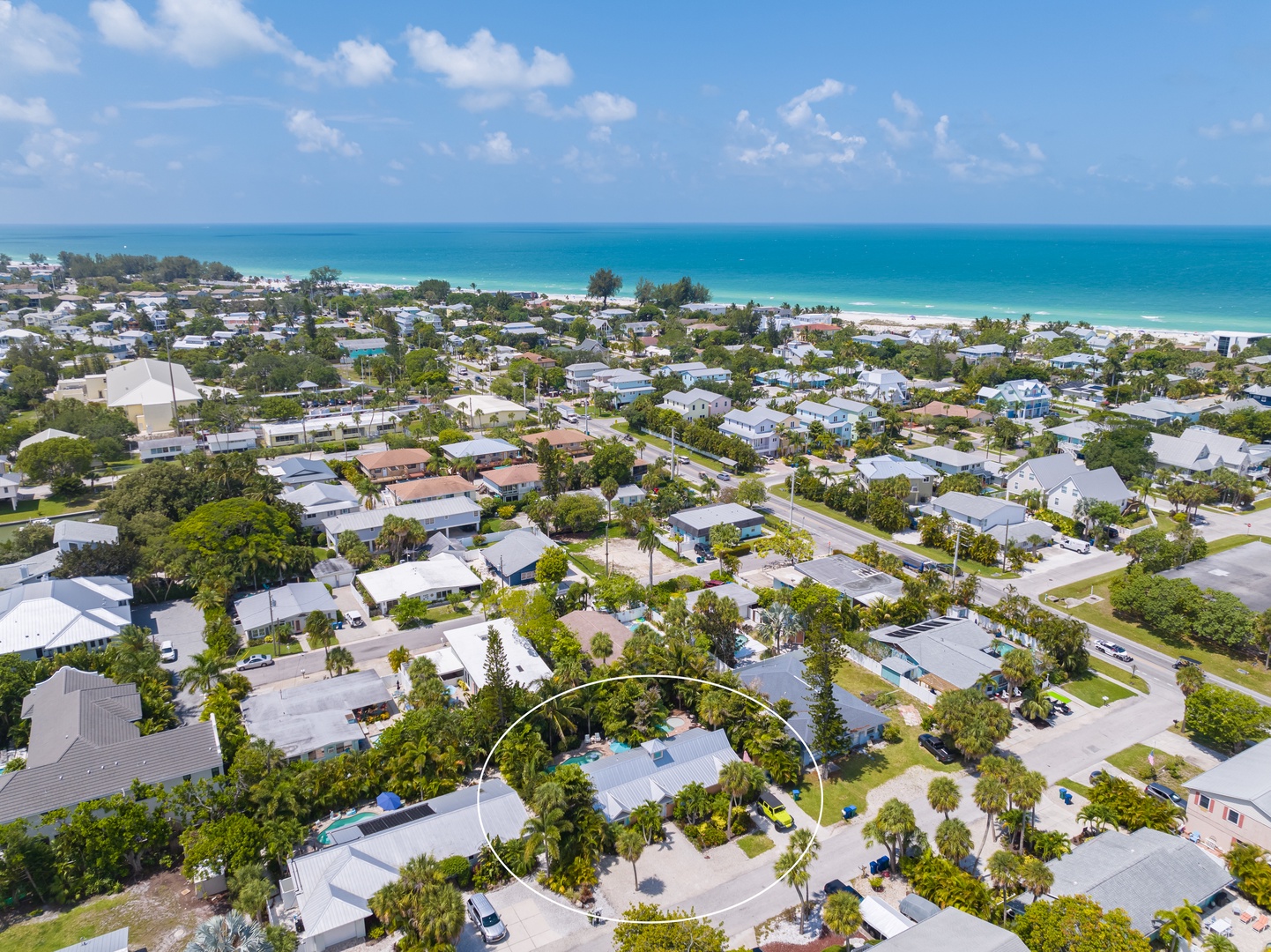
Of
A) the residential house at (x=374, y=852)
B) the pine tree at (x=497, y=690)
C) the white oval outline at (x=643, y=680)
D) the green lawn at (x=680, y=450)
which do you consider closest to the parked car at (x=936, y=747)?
the white oval outline at (x=643, y=680)

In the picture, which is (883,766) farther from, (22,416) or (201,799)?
(22,416)

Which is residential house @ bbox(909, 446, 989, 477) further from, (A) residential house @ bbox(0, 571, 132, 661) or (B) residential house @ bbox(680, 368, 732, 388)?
(A) residential house @ bbox(0, 571, 132, 661)

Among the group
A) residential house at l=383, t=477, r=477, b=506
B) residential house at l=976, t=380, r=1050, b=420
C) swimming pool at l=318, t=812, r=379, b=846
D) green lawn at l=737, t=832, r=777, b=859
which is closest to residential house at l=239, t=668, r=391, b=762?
swimming pool at l=318, t=812, r=379, b=846

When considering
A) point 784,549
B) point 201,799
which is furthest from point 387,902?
point 784,549

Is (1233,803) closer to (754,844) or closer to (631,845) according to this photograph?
(754,844)

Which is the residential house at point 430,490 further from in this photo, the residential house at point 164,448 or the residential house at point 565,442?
the residential house at point 164,448

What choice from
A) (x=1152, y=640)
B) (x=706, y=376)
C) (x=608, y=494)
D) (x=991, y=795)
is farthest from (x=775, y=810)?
(x=706, y=376)
